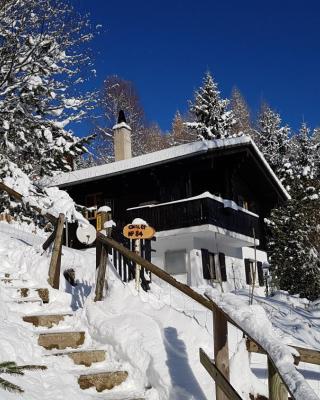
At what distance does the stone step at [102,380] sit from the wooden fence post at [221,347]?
1.52 m

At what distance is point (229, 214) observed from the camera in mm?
20266

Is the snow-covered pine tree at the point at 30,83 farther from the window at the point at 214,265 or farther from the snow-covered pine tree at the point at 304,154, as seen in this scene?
the snow-covered pine tree at the point at 304,154

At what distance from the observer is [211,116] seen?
34625mm

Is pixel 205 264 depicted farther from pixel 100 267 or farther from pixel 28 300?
pixel 28 300

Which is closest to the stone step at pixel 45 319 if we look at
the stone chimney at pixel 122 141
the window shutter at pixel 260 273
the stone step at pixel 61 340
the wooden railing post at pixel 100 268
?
the stone step at pixel 61 340

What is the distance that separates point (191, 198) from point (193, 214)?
681 millimetres

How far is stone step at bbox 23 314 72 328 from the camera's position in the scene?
6039 mm

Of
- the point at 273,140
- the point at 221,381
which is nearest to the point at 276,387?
the point at 221,381

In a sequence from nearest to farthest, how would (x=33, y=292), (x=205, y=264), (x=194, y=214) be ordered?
(x=33, y=292) → (x=194, y=214) → (x=205, y=264)

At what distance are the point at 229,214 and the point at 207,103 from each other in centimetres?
1672

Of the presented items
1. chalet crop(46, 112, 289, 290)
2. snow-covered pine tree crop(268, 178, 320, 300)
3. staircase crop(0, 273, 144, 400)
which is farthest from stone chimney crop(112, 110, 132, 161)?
staircase crop(0, 273, 144, 400)

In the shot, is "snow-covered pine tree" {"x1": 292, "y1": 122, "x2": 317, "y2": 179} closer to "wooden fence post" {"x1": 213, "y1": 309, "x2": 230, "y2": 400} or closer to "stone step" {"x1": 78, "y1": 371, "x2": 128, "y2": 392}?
"stone step" {"x1": 78, "y1": 371, "x2": 128, "y2": 392}

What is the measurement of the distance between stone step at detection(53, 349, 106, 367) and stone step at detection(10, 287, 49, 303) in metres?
1.80

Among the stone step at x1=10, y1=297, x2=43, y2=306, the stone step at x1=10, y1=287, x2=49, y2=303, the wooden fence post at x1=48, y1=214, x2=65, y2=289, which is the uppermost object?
the wooden fence post at x1=48, y1=214, x2=65, y2=289
